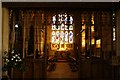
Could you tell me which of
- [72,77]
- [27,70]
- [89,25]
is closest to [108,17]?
[89,25]

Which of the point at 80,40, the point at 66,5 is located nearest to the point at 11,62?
the point at 66,5

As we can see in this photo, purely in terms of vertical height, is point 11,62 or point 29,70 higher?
point 11,62

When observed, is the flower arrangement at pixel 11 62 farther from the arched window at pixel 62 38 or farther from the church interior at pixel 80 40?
the arched window at pixel 62 38

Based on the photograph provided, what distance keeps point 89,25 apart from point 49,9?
1.92 metres

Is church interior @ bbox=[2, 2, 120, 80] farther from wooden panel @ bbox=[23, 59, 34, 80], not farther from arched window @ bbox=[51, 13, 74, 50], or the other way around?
arched window @ bbox=[51, 13, 74, 50]

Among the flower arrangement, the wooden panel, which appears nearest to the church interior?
the wooden panel

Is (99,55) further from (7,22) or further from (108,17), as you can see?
(7,22)

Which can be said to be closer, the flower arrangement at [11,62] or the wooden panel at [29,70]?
the flower arrangement at [11,62]

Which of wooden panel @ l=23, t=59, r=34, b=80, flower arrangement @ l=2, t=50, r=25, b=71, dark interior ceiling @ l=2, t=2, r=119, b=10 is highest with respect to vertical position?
dark interior ceiling @ l=2, t=2, r=119, b=10

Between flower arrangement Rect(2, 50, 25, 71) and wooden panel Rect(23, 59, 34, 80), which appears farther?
wooden panel Rect(23, 59, 34, 80)

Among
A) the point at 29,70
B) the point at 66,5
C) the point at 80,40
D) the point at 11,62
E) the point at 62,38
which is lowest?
the point at 29,70

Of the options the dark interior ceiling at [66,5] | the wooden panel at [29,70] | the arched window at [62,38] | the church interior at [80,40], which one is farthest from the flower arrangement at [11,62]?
the arched window at [62,38]

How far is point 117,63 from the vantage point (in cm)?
1023

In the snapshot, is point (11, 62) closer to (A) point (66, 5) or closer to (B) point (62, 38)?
(A) point (66, 5)
